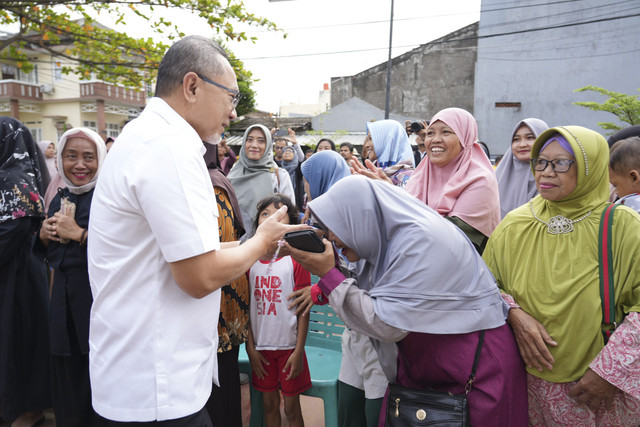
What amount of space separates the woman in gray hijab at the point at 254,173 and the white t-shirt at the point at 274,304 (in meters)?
1.91

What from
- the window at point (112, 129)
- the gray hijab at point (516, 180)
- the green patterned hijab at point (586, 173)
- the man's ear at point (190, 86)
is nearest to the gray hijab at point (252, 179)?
the gray hijab at point (516, 180)

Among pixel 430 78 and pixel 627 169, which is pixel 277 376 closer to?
pixel 627 169

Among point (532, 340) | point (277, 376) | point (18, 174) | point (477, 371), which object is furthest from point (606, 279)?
point (18, 174)

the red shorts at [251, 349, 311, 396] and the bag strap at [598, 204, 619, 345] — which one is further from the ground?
the bag strap at [598, 204, 619, 345]

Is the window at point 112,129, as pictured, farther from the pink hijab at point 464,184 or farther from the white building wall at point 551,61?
the pink hijab at point 464,184

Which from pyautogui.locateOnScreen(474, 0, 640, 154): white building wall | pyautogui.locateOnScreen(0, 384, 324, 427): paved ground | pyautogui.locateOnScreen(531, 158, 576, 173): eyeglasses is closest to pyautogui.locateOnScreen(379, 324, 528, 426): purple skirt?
pyautogui.locateOnScreen(531, 158, 576, 173): eyeglasses

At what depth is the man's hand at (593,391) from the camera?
63.8 inches

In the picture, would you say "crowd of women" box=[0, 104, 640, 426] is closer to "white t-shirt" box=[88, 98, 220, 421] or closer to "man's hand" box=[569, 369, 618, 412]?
"man's hand" box=[569, 369, 618, 412]

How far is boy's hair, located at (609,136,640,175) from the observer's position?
94.0 inches

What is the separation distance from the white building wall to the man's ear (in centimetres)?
1602

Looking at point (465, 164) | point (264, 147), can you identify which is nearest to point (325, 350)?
point (465, 164)

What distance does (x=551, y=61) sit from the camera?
51.5 feet

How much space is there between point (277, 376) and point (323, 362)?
1.36ft

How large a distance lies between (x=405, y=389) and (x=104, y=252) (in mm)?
1193
